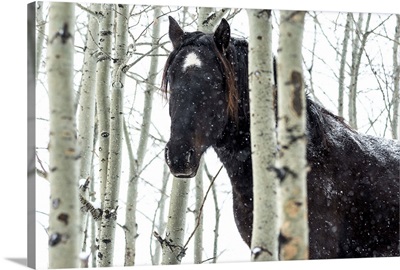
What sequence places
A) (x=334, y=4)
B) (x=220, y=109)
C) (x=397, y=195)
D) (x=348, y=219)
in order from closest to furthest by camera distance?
(x=220, y=109), (x=348, y=219), (x=397, y=195), (x=334, y=4)

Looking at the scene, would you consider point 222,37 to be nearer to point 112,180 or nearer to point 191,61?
point 191,61

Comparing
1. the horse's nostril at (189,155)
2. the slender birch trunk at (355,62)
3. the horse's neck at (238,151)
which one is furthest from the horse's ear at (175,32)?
the slender birch trunk at (355,62)

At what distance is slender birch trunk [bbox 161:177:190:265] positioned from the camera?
13.4 ft

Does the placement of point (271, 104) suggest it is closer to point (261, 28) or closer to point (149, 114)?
point (261, 28)

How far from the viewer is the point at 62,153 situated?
239cm

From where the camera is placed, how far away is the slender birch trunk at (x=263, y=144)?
266 cm

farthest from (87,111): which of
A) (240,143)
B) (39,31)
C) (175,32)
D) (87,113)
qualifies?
(240,143)

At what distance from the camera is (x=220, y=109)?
139 inches

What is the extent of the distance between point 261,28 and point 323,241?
1.52m

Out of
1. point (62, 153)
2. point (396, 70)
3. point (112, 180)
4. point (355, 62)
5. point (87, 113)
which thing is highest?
point (355, 62)

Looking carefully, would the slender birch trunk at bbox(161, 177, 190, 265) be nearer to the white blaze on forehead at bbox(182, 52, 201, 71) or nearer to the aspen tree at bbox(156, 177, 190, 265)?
the aspen tree at bbox(156, 177, 190, 265)

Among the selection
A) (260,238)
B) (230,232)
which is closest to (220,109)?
(260,238)

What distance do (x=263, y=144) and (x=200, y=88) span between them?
0.86 meters

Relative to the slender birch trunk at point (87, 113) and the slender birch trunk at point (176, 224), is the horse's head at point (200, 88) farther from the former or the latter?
the slender birch trunk at point (87, 113)
